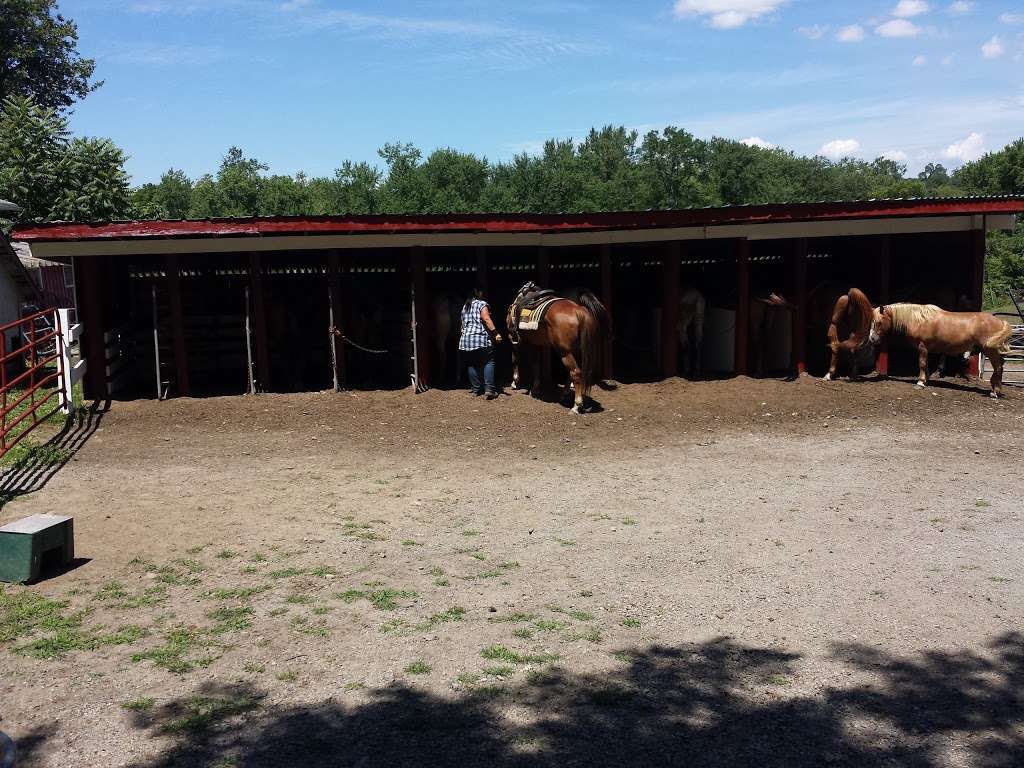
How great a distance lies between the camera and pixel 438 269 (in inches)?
715

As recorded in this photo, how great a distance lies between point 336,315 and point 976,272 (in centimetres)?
1082

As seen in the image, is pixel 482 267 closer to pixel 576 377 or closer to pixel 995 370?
pixel 576 377

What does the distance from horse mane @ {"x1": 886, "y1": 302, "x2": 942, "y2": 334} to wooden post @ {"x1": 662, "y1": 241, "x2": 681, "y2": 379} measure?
338cm

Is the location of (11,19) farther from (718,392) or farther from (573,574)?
(573,574)

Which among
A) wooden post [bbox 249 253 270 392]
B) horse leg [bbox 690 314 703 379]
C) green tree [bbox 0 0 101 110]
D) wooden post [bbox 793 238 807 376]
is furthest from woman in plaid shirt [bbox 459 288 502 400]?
green tree [bbox 0 0 101 110]

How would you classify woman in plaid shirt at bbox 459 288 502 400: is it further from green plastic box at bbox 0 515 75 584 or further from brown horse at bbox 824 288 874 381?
green plastic box at bbox 0 515 75 584

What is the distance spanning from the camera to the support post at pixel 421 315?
13.9 metres

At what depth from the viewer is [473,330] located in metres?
13.6

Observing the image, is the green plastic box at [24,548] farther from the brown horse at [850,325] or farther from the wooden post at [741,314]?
the brown horse at [850,325]

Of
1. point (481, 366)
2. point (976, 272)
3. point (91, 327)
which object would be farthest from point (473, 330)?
point (976, 272)

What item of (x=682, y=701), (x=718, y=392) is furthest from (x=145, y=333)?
(x=682, y=701)

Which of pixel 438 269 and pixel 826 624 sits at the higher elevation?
pixel 438 269

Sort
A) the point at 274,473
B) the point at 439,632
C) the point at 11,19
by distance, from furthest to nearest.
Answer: the point at 11,19 → the point at 274,473 → the point at 439,632

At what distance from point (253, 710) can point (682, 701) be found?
218cm
